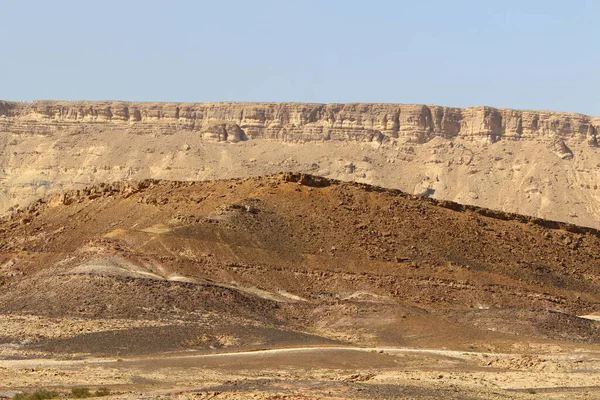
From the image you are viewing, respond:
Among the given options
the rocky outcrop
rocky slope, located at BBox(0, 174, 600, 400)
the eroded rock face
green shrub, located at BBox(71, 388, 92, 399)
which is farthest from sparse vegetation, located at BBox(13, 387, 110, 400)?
the eroded rock face

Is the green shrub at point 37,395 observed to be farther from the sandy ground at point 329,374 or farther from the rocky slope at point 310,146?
the rocky slope at point 310,146

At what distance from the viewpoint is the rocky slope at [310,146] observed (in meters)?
138

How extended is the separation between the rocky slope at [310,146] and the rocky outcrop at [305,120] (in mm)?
105

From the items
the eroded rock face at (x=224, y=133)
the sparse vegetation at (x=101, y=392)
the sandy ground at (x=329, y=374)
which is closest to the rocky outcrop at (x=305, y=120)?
the eroded rock face at (x=224, y=133)

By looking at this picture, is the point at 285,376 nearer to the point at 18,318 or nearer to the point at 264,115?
the point at 18,318

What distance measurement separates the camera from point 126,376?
40250mm

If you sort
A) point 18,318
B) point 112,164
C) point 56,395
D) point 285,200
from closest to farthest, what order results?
point 56,395
point 18,318
point 285,200
point 112,164

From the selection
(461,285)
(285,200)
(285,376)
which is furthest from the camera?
(285,200)

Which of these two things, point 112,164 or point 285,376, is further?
point 112,164

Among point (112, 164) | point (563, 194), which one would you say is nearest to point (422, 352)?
point (563, 194)

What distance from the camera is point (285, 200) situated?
213ft

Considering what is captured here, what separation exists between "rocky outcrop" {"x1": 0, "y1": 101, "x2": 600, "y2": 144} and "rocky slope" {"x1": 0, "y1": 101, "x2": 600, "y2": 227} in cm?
11

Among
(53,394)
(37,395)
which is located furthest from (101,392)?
(37,395)

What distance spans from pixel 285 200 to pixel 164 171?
77452mm
